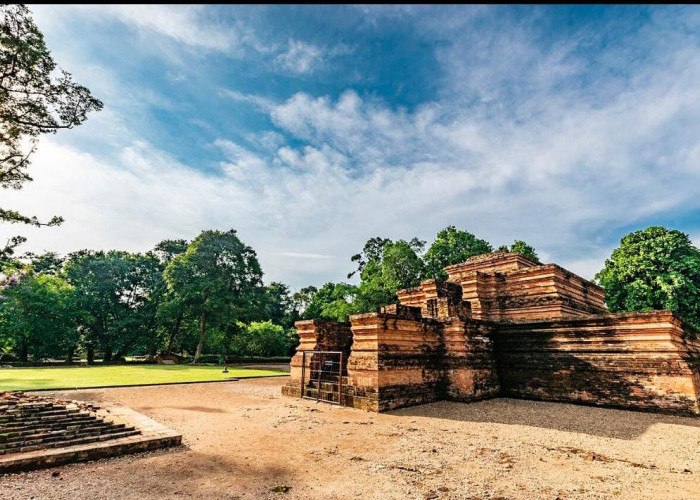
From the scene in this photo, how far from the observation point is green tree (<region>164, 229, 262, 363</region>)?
1230 inches

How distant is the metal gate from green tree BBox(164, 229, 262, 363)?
22182 millimetres

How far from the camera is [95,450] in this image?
16.9 ft

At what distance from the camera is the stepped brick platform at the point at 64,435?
4.89 m

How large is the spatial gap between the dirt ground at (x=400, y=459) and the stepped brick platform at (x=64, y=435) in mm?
230

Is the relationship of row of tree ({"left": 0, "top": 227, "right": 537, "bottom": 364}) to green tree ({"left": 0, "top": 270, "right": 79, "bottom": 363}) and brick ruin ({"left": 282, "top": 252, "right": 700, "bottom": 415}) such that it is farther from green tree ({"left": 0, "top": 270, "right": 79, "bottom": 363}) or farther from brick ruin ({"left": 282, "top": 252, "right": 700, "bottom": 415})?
brick ruin ({"left": 282, "top": 252, "right": 700, "bottom": 415})

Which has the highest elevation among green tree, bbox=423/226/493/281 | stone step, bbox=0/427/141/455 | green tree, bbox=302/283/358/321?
green tree, bbox=423/226/493/281

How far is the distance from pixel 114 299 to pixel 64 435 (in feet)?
117

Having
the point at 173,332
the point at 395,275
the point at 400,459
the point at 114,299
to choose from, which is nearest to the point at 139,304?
the point at 114,299

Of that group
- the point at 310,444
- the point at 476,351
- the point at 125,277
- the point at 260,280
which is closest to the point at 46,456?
the point at 310,444

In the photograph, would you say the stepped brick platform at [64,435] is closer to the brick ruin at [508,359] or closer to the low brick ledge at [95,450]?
the low brick ledge at [95,450]

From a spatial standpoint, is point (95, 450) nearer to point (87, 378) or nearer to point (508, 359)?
point (508, 359)

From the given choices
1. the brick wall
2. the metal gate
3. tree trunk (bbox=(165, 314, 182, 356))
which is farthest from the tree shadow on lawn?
tree trunk (bbox=(165, 314, 182, 356))

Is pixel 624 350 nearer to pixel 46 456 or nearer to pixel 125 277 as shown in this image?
pixel 46 456

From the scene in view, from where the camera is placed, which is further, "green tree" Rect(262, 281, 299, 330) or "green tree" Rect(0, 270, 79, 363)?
"green tree" Rect(262, 281, 299, 330)
